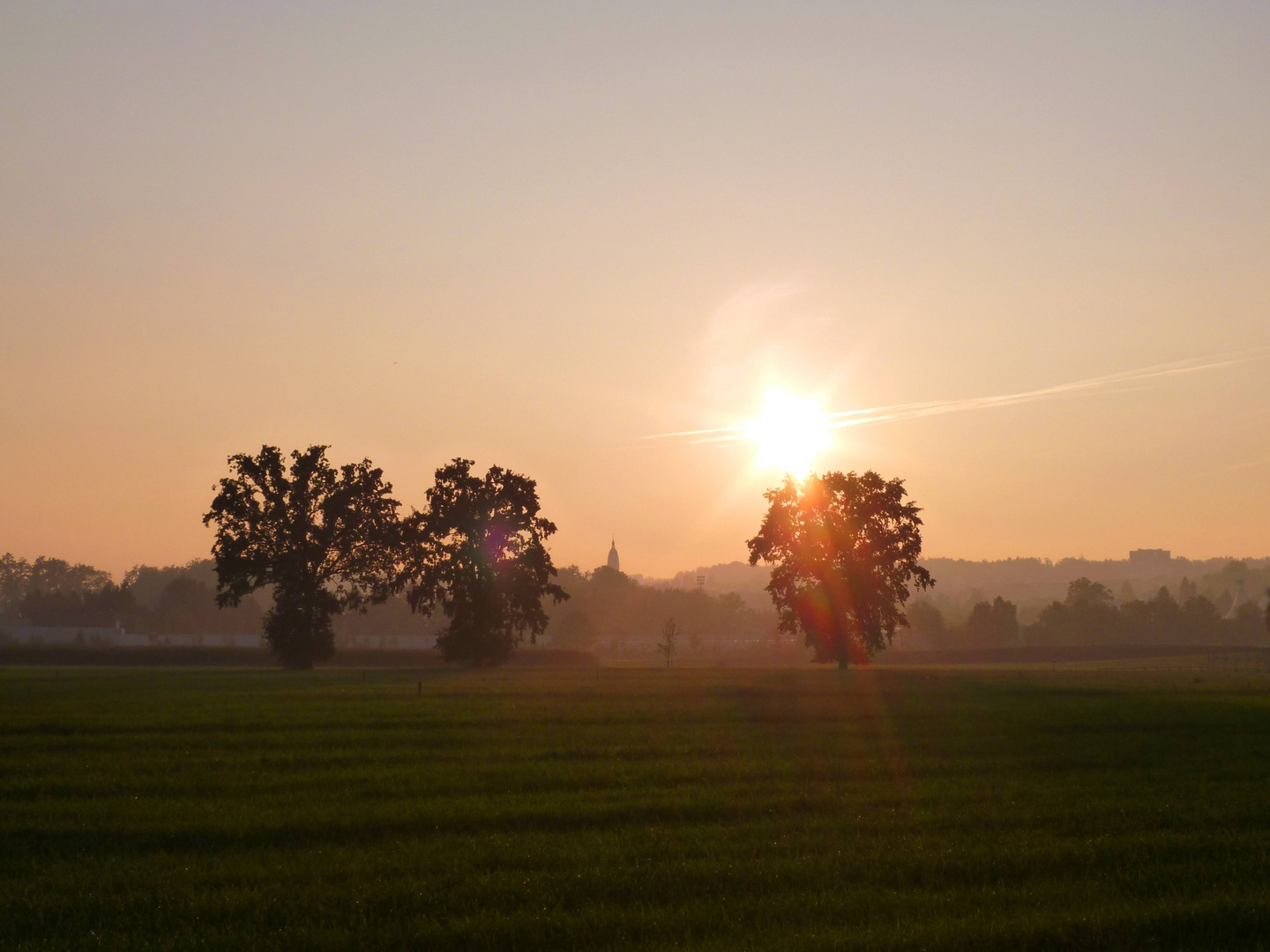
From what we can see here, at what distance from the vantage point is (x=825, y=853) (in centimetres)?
1459

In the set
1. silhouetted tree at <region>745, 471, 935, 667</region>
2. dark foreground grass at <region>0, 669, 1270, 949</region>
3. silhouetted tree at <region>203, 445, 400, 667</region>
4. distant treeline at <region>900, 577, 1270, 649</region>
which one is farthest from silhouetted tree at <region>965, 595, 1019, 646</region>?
dark foreground grass at <region>0, 669, 1270, 949</region>

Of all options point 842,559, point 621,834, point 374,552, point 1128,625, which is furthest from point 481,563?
point 1128,625

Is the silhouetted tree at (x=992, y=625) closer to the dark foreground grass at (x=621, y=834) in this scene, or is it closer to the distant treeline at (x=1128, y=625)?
the distant treeline at (x=1128, y=625)

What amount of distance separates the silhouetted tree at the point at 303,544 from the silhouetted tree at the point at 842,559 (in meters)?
30.8

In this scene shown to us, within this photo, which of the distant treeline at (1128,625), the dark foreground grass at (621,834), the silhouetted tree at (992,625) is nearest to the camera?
the dark foreground grass at (621,834)

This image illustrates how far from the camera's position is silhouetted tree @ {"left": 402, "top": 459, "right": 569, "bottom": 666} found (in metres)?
83.1

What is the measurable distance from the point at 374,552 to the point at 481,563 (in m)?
8.76

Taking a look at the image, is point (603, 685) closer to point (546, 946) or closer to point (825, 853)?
point (825, 853)

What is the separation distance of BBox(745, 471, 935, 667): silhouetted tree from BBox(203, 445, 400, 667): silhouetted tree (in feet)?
101

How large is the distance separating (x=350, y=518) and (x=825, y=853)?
72.6 meters

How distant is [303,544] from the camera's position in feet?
266

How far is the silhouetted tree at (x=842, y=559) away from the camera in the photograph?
250ft

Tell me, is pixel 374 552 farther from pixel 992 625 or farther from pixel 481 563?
pixel 992 625

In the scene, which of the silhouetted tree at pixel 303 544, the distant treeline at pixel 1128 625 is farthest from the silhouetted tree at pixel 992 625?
the silhouetted tree at pixel 303 544
